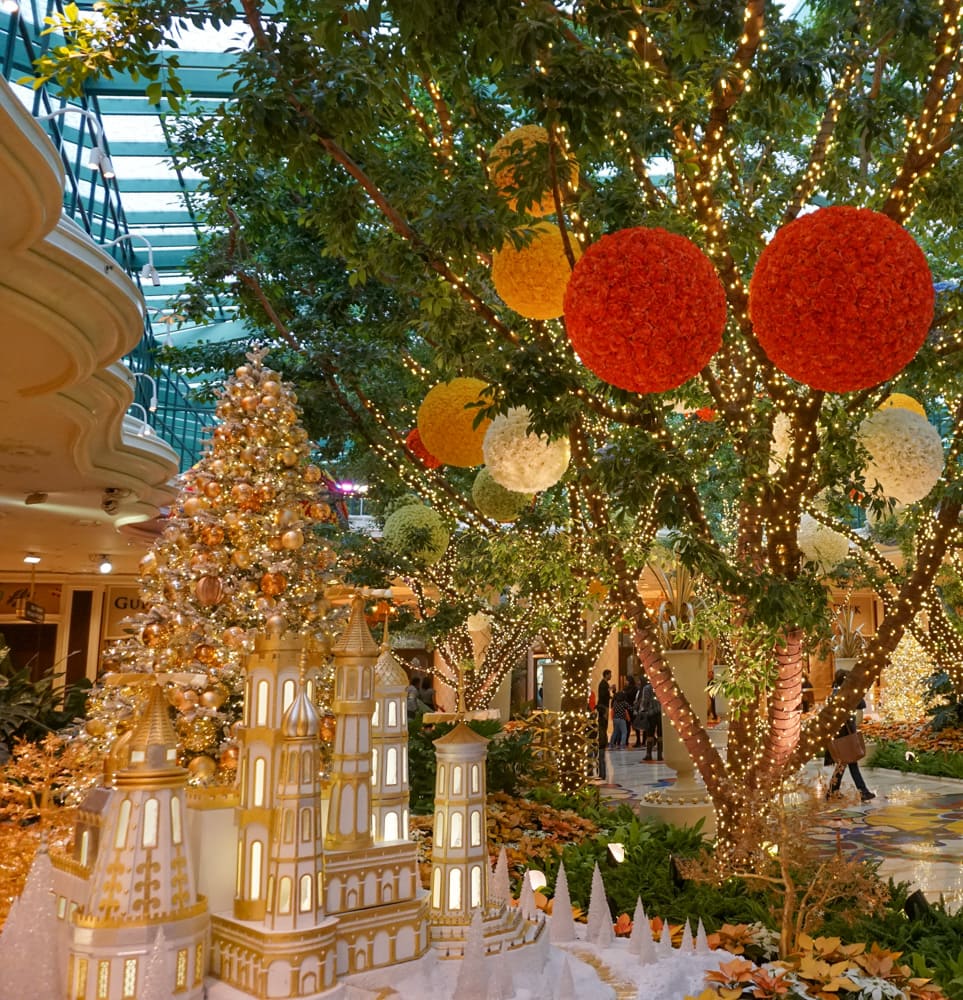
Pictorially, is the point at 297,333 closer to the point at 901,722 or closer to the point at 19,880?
the point at 19,880

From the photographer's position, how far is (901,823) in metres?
9.15

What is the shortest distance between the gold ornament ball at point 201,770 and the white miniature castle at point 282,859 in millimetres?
333

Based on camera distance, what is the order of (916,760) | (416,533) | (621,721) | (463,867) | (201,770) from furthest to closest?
(621,721) → (916,760) → (416,533) → (463,867) → (201,770)

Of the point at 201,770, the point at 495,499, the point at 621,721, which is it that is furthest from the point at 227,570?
the point at 621,721

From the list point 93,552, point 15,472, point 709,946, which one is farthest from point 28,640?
point 709,946

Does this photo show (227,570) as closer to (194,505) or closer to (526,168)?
(194,505)

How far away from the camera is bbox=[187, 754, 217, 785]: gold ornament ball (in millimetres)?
3463

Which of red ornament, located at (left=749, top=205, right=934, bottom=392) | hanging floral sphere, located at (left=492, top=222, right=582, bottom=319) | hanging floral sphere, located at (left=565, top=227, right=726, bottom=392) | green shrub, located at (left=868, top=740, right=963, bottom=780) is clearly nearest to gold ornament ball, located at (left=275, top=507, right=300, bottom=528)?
hanging floral sphere, located at (left=492, top=222, right=582, bottom=319)

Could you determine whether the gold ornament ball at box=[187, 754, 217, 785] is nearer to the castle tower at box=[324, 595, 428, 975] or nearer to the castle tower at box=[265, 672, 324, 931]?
the castle tower at box=[324, 595, 428, 975]

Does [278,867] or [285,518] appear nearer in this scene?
[278,867]

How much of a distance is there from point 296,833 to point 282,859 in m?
0.09

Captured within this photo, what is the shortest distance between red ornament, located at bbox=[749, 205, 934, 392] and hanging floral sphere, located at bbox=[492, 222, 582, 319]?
105 cm

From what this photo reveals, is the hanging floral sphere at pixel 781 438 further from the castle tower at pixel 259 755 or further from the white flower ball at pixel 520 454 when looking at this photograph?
the castle tower at pixel 259 755

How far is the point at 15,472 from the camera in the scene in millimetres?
7664
